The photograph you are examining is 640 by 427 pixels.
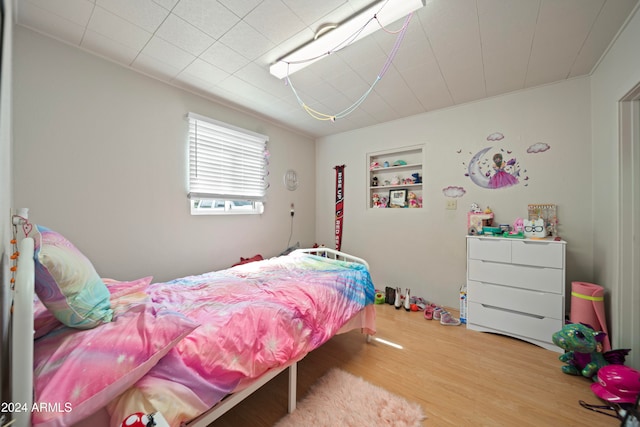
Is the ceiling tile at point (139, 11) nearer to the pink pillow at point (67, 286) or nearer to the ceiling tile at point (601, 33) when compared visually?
the pink pillow at point (67, 286)

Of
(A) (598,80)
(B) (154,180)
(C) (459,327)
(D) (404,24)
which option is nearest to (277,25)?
(D) (404,24)

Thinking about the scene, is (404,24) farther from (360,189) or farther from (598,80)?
(360,189)

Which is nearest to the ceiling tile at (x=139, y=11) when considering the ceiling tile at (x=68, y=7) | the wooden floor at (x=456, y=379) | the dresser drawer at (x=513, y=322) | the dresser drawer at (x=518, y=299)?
the ceiling tile at (x=68, y=7)

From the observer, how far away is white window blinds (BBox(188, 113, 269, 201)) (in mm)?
2631

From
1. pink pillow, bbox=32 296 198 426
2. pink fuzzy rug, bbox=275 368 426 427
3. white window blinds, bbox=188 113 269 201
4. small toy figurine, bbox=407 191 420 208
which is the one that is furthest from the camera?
small toy figurine, bbox=407 191 420 208

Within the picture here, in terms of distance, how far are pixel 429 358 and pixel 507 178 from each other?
2087 millimetres

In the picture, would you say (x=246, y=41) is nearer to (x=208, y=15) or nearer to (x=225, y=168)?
(x=208, y=15)

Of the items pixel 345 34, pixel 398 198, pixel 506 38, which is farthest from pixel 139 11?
pixel 398 198

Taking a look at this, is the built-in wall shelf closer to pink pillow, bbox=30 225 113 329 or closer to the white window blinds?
the white window blinds

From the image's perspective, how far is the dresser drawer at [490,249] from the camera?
2359 mm

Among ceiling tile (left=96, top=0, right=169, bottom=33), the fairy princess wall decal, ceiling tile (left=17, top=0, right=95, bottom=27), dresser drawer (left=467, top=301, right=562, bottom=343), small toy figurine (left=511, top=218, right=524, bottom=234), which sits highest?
ceiling tile (left=17, top=0, right=95, bottom=27)

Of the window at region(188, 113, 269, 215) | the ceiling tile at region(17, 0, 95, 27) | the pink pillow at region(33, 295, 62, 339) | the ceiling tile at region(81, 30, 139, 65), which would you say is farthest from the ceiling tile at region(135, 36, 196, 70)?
the pink pillow at region(33, 295, 62, 339)

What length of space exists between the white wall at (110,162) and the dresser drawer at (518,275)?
2798 mm

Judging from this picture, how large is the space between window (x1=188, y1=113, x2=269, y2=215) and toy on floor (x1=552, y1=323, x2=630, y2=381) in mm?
3241
